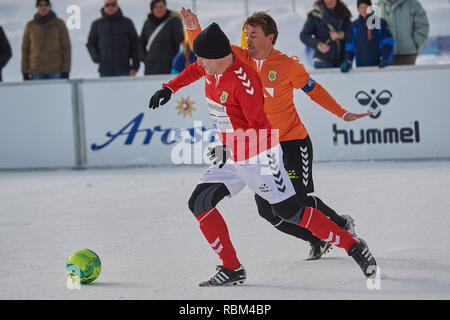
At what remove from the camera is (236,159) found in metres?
4.49

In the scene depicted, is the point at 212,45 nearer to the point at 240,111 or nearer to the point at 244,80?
the point at 244,80

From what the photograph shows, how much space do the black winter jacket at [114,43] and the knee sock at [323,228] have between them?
6.78m

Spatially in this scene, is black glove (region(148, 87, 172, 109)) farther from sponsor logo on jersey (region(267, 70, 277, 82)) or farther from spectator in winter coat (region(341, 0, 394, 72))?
spectator in winter coat (region(341, 0, 394, 72))

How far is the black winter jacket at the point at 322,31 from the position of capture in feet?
33.1

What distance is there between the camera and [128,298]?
436 cm

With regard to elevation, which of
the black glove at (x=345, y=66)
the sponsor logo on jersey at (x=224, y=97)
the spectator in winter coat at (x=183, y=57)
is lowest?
the sponsor logo on jersey at (x=224, y=97)

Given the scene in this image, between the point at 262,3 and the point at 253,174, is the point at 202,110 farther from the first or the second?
the point at 262,3

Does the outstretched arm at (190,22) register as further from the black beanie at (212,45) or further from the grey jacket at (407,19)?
the grey jacket at (407,19)

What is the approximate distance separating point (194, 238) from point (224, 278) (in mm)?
1556

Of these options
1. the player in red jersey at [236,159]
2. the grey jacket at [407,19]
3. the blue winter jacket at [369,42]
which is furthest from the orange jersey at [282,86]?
the grey jacket at [407,19]

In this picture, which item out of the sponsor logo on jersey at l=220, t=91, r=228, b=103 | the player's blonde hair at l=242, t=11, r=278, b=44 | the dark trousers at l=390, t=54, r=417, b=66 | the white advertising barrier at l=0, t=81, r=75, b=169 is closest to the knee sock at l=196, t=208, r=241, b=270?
the sponsor logo on jersey at l=220, t=91, r=228, b=103


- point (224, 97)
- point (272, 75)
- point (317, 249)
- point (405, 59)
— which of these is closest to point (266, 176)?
point (224, 97)

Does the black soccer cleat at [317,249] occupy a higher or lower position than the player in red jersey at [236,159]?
lower

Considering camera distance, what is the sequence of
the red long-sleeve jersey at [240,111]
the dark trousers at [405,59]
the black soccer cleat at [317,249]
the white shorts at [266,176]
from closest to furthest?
the red long-sleeve jersey at [240,111] → the white shorts at [266,176] → the black soccer cleat at [317,249] → the dark trousers at [405,59]
